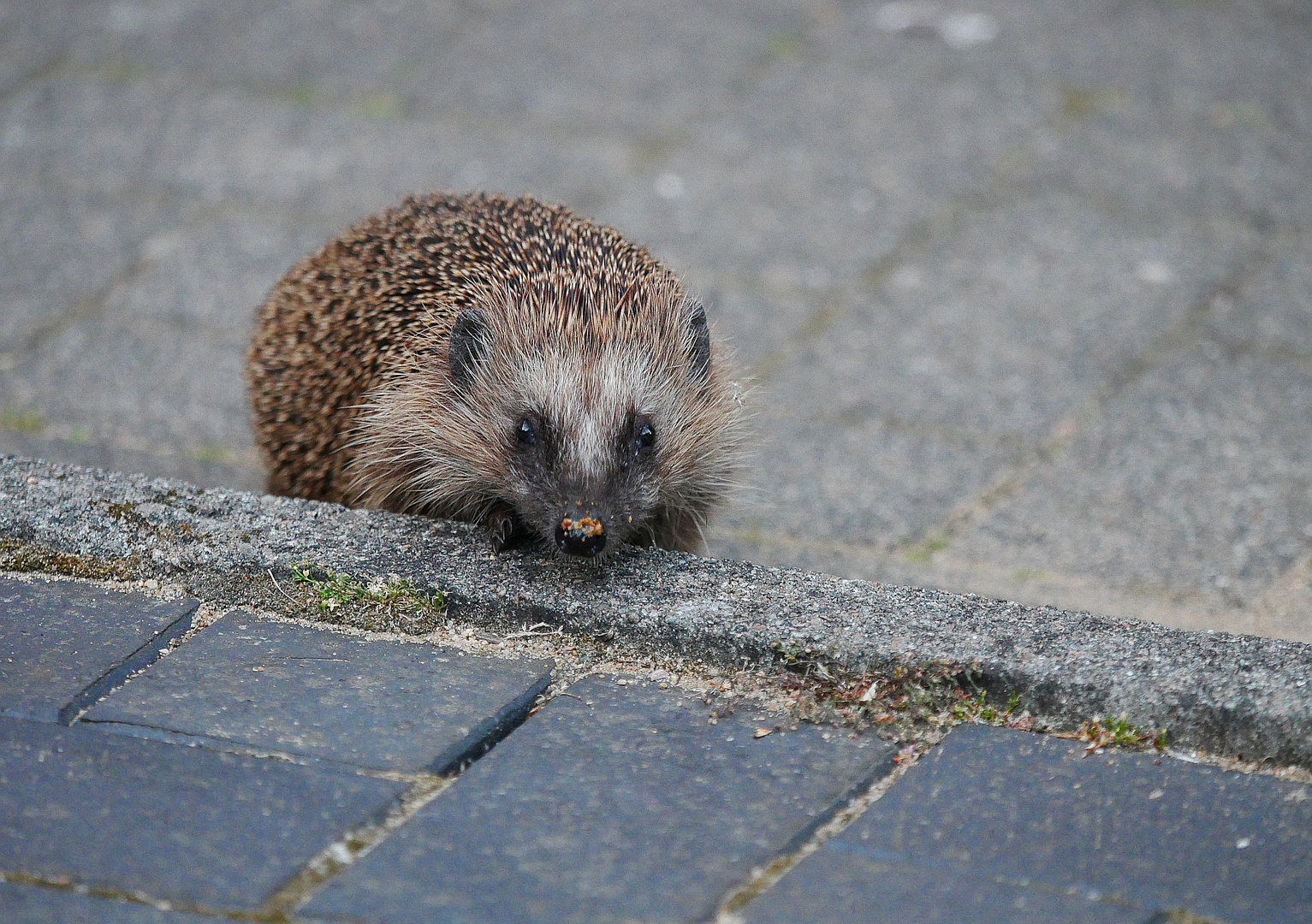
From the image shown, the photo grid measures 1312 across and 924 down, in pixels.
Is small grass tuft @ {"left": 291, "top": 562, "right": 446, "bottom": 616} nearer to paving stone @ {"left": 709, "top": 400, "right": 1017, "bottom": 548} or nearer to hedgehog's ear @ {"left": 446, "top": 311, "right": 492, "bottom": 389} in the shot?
hedgehog's ear @ {"left": 446, "top": 311, "right": 492, "bottom": 389}

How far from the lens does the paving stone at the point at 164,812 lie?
2359 mm

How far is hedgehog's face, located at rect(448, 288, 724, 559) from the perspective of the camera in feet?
11.7

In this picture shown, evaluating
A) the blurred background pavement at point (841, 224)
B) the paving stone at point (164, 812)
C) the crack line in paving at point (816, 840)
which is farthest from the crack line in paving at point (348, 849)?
the blurred background pavement at point (841, 224)

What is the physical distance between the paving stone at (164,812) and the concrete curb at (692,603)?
1.86 ft

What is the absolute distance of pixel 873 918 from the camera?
2.31m

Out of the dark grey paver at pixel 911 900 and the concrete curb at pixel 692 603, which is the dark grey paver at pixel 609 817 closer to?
the dark grey paver at pixel 911 900

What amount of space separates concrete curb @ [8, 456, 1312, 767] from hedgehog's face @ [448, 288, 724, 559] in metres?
0.17

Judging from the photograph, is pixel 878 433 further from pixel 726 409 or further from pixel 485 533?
pixel 485 533

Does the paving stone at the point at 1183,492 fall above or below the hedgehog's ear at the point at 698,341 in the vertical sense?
below

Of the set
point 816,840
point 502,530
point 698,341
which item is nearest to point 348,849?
point 816,840

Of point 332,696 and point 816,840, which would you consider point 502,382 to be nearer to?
point 332,696

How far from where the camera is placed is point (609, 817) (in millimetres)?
2543

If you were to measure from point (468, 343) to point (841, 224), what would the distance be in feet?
10.4

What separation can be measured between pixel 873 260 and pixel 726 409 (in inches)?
97.3
